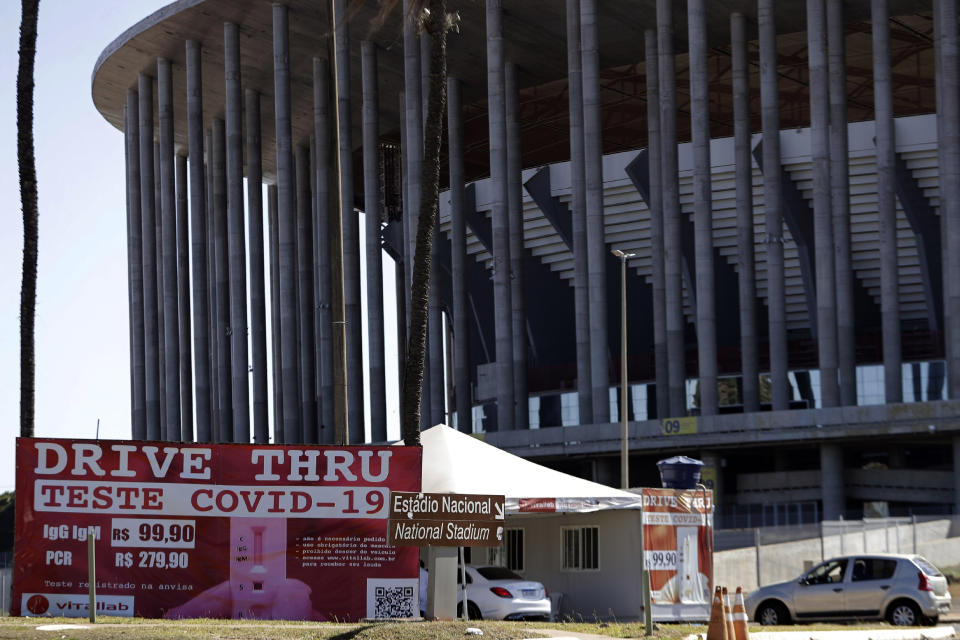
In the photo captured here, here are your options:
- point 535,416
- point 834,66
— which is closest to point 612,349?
point 535,416

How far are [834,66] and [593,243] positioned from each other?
36.3 ft

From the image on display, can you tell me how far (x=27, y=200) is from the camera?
25.1 metres

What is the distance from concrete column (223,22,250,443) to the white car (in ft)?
138

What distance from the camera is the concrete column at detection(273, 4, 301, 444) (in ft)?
201

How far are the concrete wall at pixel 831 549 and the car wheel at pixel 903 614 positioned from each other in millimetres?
7520

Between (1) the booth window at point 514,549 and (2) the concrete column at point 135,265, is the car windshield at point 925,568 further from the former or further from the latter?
(2) the concrete column at point 135,265

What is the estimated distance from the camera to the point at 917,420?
4606cm

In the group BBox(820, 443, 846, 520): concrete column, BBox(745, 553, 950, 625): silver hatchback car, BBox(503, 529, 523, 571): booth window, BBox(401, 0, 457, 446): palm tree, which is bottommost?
BBox(745, 553, 950, 625): silver hatchback car

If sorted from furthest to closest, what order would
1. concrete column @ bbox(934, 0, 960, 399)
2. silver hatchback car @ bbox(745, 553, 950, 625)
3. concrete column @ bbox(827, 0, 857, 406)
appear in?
concrete column @ bbox(827, 0, 857, 406), concrete column @ bbox(934, 0, 960, 399), silver hatchback car @ bbox(745, 553, 950, 625)

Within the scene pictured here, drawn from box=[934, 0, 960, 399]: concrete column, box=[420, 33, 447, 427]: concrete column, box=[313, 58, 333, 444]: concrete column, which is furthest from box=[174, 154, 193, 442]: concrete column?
box=[934, 0, 960, 399]: concrete column

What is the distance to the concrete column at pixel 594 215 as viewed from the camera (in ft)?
176

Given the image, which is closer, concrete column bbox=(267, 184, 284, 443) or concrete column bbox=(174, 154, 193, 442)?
concrete column bbox=(174, 154, 193, 442)

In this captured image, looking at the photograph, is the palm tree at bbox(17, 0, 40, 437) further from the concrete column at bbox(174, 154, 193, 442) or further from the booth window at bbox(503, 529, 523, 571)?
the concrete column at bbox(174, 154, 193, 442)

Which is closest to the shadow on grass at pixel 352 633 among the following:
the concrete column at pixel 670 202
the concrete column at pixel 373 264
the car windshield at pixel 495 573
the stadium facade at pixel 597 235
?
the car windshield at pixel 495 573
